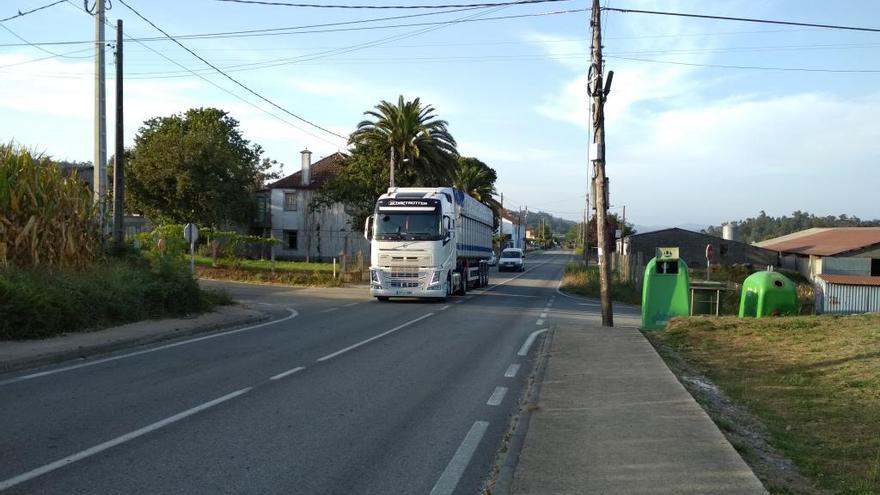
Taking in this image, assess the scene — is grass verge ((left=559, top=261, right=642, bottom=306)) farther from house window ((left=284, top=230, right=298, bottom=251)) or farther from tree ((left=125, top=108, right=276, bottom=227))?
house window ((left=284, top=230, right=298, bottom=251))

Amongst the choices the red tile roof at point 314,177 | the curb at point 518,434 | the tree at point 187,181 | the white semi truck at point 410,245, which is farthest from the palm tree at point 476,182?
the curb at point 518,434

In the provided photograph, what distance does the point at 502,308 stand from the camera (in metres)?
23.8

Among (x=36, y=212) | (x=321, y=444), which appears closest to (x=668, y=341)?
(x=321, y=444)

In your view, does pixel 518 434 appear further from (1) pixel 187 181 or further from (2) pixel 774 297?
(1) pixel 187 181

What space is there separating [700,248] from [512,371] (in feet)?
199

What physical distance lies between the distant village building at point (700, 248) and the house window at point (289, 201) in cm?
2910

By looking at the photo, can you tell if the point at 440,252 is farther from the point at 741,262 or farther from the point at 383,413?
the point at 741,262

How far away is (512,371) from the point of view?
1091cm

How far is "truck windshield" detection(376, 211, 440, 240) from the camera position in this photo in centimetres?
2417

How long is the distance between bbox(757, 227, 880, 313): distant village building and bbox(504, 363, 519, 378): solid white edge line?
654 inches

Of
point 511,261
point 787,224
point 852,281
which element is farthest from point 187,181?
point 787,224

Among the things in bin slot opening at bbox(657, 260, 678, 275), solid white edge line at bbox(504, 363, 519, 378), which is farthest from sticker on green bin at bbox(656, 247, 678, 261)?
solid white edge line at bbox(504, 363, 519, 378)

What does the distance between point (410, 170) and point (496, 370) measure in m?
34.8

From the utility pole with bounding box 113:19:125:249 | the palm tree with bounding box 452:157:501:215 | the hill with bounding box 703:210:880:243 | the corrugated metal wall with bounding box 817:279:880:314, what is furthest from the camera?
the hill with bounding box 703:210:880:243
